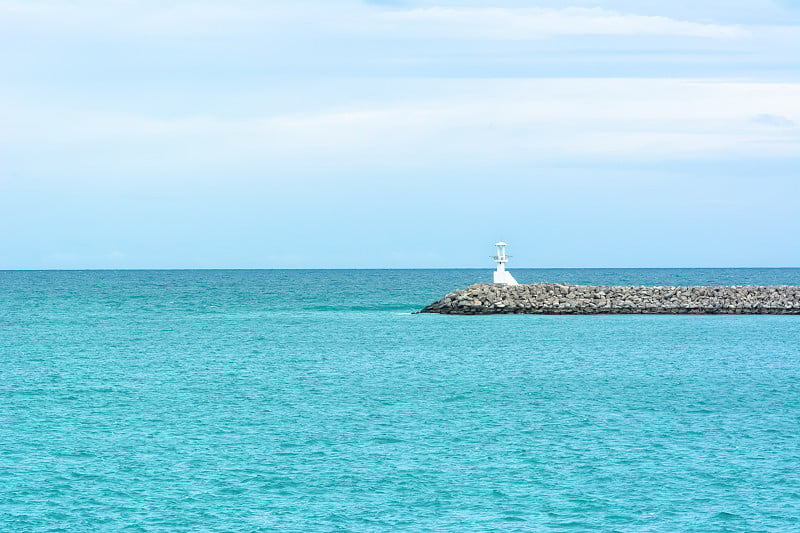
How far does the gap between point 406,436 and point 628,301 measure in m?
40.2

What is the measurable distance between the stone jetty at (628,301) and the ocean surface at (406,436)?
1447cm

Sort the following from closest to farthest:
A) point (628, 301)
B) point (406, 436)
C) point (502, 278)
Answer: point (406, 436) < point (628, 301) < point (502, 278)

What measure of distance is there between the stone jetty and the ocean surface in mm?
14466

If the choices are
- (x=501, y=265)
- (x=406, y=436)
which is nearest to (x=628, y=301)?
(x=501, y=265)

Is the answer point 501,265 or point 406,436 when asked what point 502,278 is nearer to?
point 501,265

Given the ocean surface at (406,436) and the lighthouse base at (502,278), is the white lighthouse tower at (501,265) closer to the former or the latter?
the lighthouse base at (502,278)

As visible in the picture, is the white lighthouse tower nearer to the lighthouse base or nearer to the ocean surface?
the lighthouse base

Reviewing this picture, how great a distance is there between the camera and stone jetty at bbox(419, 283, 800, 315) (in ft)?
184

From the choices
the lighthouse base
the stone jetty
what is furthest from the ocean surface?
the lighthouse base

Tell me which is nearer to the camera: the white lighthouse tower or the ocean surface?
the ocean surface

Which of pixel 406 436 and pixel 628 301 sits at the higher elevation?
pixel 628 301

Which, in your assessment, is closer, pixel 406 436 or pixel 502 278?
pixel 406 436

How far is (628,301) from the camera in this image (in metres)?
58.3

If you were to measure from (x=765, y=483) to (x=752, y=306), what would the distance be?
4204 cm
